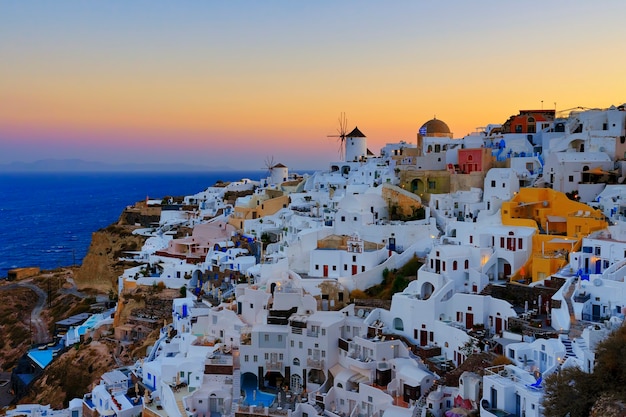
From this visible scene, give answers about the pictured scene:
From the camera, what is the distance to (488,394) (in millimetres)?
16172

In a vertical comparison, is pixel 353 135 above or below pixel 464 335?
above

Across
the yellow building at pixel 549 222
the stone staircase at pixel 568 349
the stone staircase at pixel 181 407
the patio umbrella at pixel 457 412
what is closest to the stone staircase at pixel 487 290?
the yellow building at pixel 549 222

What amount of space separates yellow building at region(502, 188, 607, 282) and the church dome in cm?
1587

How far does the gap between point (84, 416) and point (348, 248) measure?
12.5m

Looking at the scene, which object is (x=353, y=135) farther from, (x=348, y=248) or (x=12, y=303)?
(x=12, y=303)

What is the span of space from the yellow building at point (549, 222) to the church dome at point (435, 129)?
15.9 m

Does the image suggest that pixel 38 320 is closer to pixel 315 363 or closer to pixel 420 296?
pixel 315 363

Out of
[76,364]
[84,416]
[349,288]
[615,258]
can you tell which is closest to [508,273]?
[615,258]

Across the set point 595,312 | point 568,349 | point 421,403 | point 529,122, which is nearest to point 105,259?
point 529,122

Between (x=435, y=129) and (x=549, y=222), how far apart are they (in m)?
18.1

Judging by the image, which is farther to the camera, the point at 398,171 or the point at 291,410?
the point at 398,171

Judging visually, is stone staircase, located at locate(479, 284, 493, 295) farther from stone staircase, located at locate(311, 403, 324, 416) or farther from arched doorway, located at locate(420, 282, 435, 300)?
stone staircase, located at locate(311, 403, 324, 416)

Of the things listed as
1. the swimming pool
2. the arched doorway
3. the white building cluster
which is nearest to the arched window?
the white building cluster

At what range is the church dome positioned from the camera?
136ft
